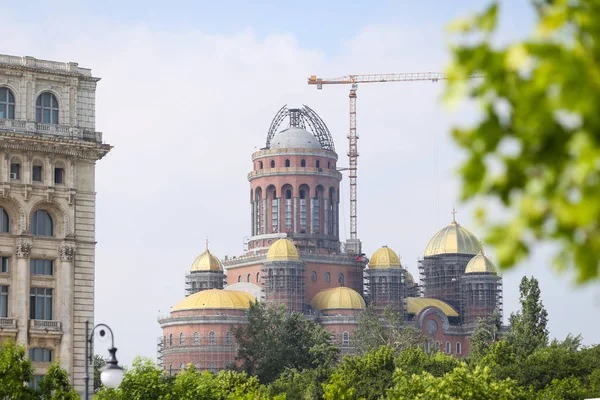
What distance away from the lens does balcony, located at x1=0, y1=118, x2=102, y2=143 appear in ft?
278

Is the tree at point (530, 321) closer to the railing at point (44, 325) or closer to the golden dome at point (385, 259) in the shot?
the golden dome at point (385, 259)

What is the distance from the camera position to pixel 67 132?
86750 mm

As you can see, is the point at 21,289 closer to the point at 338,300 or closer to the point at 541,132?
the point at 541,132

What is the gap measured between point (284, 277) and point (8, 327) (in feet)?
354

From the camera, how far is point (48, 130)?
8619 centimetres

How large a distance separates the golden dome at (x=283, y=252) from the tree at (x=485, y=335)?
26.1m

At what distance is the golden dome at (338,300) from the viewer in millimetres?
186750

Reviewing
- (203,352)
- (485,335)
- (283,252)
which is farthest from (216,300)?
(485,335)

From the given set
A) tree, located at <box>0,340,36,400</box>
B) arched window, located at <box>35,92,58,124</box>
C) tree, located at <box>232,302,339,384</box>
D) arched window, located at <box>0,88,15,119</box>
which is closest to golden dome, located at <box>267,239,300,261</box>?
tree, located at <box>232,302,339,384</box>

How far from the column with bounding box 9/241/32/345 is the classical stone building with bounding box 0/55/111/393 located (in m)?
0.06

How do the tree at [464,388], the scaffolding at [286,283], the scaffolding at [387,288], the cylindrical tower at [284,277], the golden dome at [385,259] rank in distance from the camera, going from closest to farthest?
the tree at [464,388] < the scaffolding at [286,283] < the cylindrical tower at [284,277] < the scaffolding at [387,288] < the golden dome at [385,259]

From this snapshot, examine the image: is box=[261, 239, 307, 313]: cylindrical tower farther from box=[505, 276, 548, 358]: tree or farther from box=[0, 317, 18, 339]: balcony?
box=[0, 317, 18, 339]: balcony

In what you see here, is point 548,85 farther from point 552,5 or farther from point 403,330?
point 403,330

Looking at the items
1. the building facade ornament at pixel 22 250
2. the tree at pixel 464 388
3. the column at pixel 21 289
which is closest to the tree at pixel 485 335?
the building facade ornament at pixel 22 250
